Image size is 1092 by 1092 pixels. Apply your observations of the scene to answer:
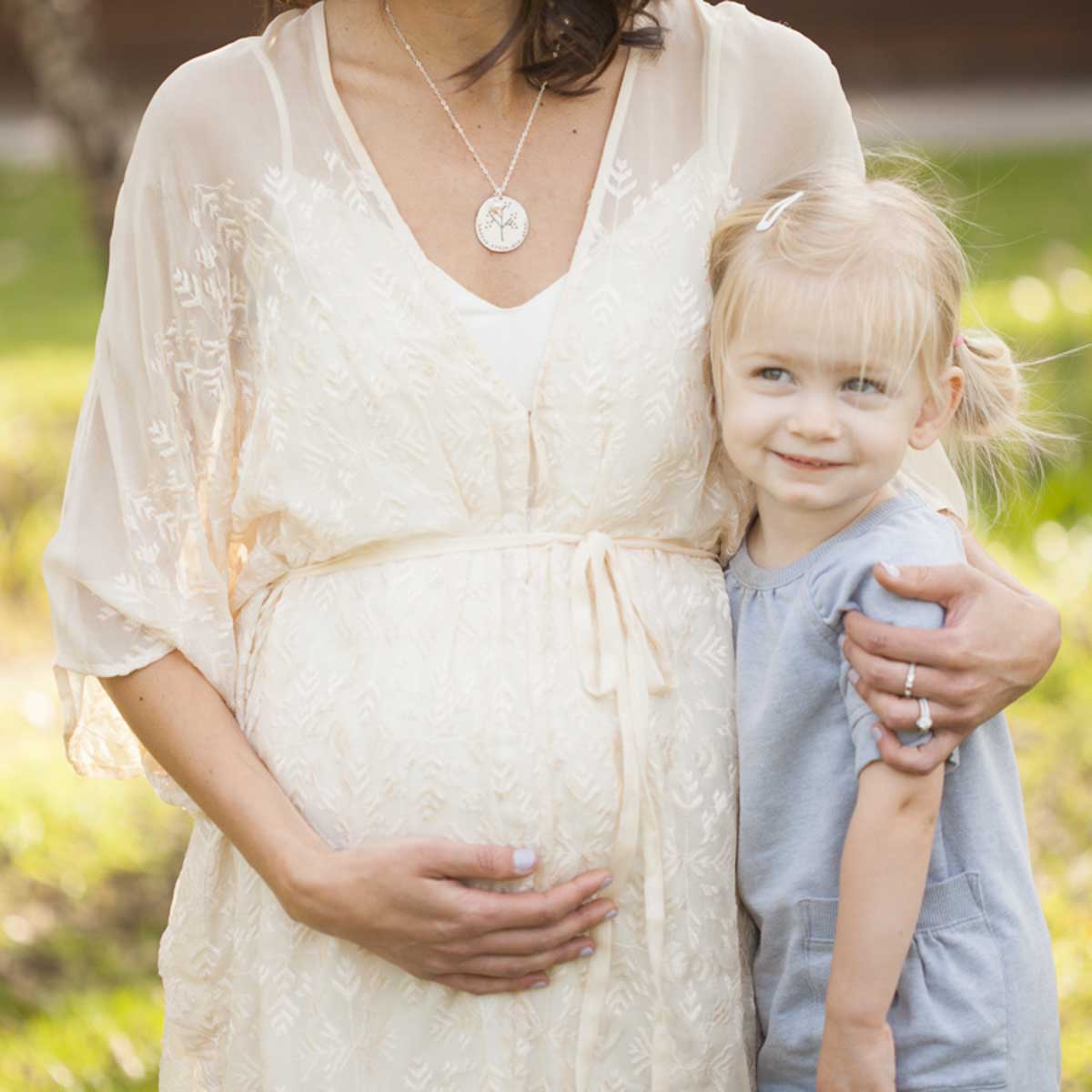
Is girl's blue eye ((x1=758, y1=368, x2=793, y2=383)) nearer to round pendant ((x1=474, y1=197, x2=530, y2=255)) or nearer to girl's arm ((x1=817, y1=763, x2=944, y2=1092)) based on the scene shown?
round pendant ((x1=474, y1=197, x2=530, y2=255))

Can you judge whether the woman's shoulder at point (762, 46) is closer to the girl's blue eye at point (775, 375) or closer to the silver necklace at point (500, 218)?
the silver necklace at point (500, 218)

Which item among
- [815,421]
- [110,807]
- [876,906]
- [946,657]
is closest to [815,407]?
[815,421]

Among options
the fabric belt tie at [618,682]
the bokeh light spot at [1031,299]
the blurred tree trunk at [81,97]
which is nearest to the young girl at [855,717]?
the fabric belt tie at [618,682]

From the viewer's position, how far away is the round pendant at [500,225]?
2.17m

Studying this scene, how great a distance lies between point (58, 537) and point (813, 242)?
41.2 inches

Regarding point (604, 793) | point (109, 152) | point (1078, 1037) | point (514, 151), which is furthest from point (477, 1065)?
point (109, 152)

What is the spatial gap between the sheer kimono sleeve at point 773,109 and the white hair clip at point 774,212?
15 cm

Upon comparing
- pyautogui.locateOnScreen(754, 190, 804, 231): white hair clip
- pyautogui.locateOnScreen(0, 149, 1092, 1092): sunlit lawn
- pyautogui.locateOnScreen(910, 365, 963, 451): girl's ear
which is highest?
pyautogui.locateOnScreen(754, 190, 804, 231): white hair clip

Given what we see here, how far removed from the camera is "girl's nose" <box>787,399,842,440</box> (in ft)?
6.49

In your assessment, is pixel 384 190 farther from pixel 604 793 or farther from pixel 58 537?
pixel 604 793

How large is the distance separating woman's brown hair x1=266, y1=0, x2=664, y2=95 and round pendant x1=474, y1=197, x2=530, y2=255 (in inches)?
7.5

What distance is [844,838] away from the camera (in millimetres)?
2064

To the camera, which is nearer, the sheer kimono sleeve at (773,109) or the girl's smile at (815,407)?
the girl's smile at (815,407)

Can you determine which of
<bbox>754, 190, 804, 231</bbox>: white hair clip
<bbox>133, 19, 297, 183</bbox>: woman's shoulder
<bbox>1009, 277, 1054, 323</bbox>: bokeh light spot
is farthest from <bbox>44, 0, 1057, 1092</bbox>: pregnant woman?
<bbox>1009, 277, 1054, 323</bbox>: bokeh light spot
